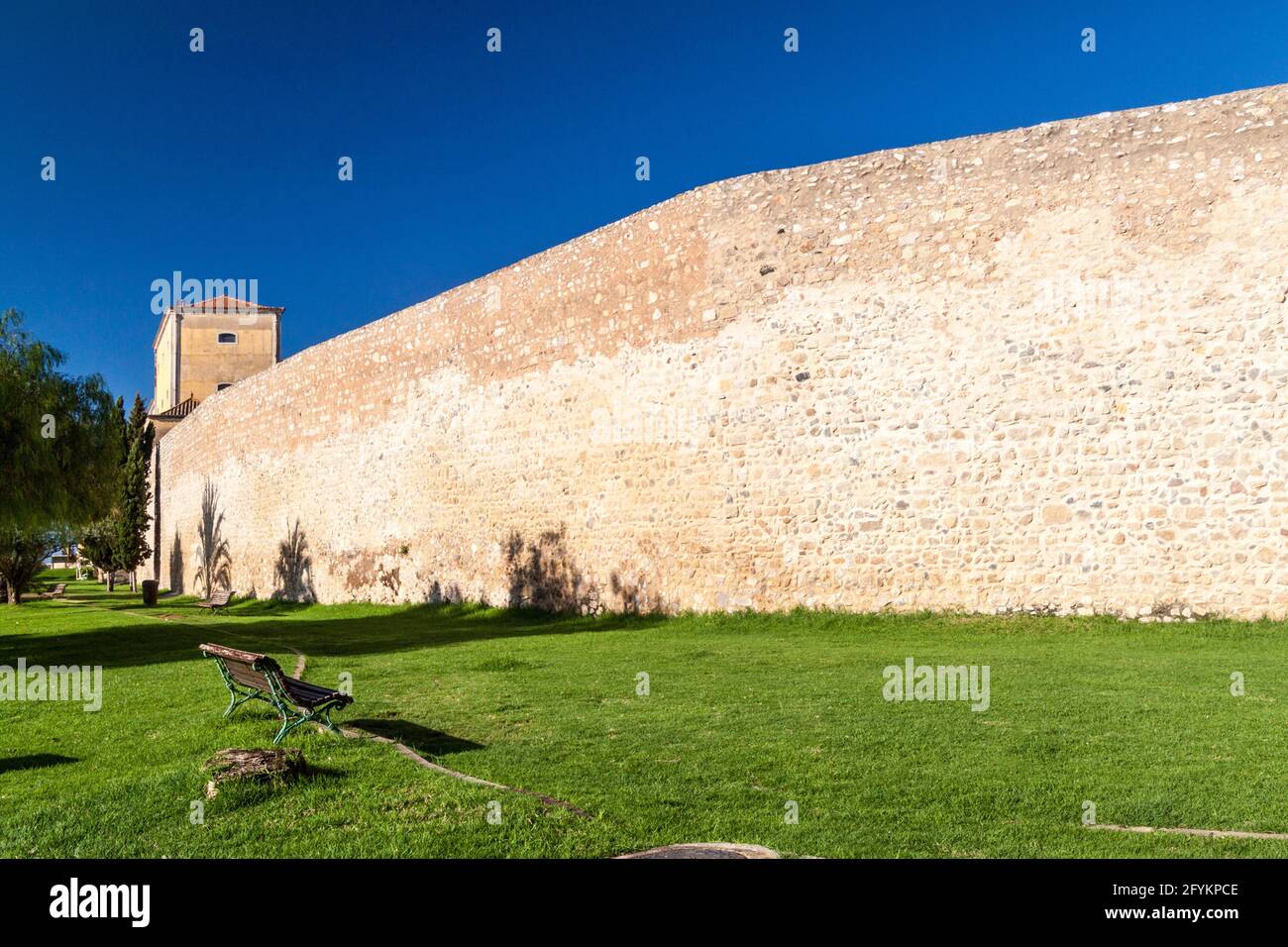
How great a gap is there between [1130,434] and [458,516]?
11587 millimetres

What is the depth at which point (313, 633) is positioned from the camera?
49.1ft

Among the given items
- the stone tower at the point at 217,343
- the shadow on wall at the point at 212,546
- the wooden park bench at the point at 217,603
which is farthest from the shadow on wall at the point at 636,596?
→ the stone tower at the point at 217,343

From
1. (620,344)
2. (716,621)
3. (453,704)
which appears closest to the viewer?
(453,704)

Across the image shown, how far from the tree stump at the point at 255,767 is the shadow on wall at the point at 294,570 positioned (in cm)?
1837

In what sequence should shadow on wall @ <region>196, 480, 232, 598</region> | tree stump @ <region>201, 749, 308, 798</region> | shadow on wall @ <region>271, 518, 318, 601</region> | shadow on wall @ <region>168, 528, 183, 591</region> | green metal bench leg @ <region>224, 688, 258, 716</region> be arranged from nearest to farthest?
tree stump @ <region>201, 749, 308, 798</region> → green metal bench leg @ <region>224, 688, 258, 716</region> → shadow on wall @ <region>271, 518, 318, 601</region> → shadow on wall @ <region>196, 480, 232, 598</region> → shadow on wall @ <region>168, 528, 183, 591</region>

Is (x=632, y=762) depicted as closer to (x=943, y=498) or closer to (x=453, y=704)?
A: (x=453, y=704)

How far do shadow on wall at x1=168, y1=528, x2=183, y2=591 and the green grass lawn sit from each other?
24.2 m

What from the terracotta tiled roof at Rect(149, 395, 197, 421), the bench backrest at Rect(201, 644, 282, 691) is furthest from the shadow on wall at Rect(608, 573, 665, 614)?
the terracotta tiled roof at Rect(149, 395, 197, 421)

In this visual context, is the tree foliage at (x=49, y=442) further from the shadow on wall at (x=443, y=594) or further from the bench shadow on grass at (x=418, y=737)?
the bench shadow on grass at (x=418, y=737)

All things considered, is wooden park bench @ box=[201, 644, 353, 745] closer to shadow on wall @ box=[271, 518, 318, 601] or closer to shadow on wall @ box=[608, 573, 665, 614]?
shadow on wall @ box=[608, 573, 665, 614]

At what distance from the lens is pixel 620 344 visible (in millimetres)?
14648

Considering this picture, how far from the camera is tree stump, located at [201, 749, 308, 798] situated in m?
4.52
